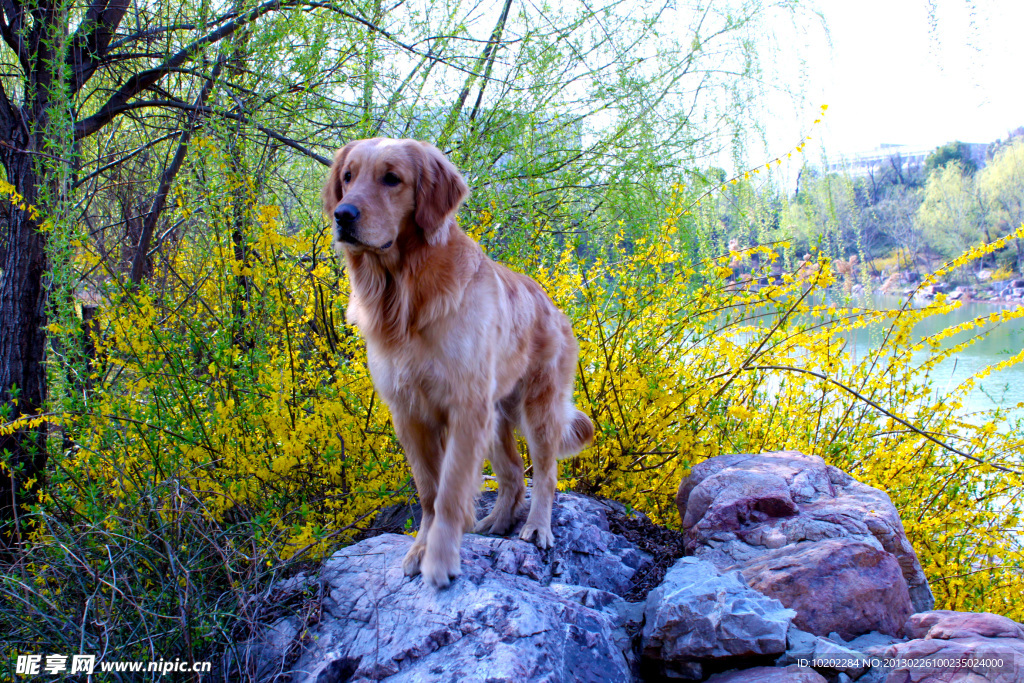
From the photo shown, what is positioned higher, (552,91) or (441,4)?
(441,4)

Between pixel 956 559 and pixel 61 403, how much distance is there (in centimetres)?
555

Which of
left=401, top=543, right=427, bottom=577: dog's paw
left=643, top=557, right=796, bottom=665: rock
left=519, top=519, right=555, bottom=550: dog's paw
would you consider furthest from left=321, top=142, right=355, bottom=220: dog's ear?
left=643, top=557, right=796, bottom=665: rock

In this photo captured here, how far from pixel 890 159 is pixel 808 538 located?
15.9ft

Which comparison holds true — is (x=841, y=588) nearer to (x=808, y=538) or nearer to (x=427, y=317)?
(x=808, y=538)

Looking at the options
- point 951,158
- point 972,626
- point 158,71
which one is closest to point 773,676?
point 972,626

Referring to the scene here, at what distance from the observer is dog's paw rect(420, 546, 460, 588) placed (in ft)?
7.73

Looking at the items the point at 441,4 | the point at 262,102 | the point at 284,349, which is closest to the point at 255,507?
the point at 284,349

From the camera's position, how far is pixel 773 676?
199 cm

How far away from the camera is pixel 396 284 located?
101 inches

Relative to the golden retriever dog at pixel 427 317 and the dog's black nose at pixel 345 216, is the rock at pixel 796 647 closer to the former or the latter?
the golden retriever dog at pixel 427 317

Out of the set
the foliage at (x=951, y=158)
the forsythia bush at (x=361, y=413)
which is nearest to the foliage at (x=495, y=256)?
the forsythia bush at (x=361, y=413)

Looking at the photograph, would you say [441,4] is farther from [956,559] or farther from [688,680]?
[956,559]

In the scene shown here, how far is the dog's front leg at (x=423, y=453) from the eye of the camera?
2.70 metres

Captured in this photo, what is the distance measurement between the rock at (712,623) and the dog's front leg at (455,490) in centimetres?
80
